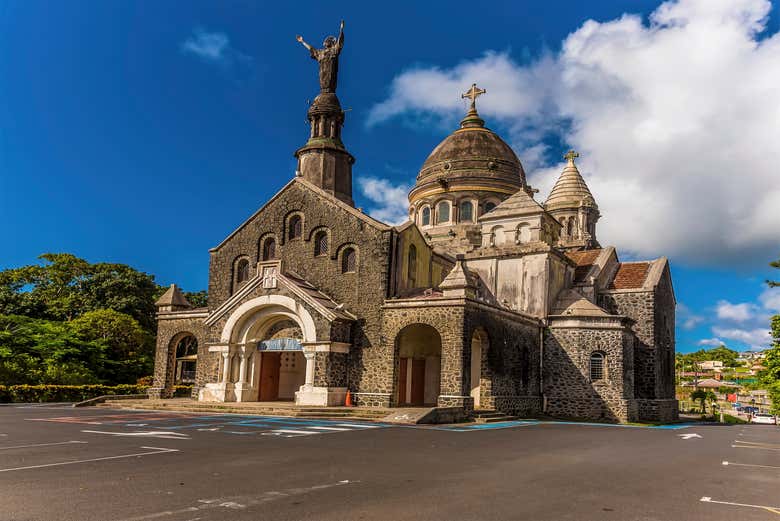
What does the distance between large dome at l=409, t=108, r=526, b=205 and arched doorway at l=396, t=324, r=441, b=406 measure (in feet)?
45.3

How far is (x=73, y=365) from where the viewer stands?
35.7 metres

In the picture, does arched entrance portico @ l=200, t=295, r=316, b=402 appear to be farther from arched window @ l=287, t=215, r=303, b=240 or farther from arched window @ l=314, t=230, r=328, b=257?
arched window @ l=287, t=215, r=303, b=240

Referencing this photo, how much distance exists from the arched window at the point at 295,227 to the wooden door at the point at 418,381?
7739mm

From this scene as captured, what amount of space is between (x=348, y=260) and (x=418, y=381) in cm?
619

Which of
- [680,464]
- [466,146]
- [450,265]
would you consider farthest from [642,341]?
[680,464]

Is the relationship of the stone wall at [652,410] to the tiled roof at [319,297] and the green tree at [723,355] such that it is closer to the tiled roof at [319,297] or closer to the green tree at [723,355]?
the tiled roof at [319,297]

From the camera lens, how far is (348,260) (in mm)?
28875

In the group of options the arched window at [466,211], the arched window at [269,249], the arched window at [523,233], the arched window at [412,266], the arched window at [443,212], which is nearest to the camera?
the arched window at [412,266]

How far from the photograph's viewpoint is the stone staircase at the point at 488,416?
2416 centimetres

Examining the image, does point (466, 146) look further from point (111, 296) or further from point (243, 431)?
point (243, 431)

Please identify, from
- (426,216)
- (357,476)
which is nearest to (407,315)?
(357,476)

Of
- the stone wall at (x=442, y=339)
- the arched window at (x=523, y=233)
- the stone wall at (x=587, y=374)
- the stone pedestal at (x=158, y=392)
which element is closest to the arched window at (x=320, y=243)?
the stone wall at (x=442, y=339)

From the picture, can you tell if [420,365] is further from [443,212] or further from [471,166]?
[471,166]

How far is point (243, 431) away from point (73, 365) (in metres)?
23.3
